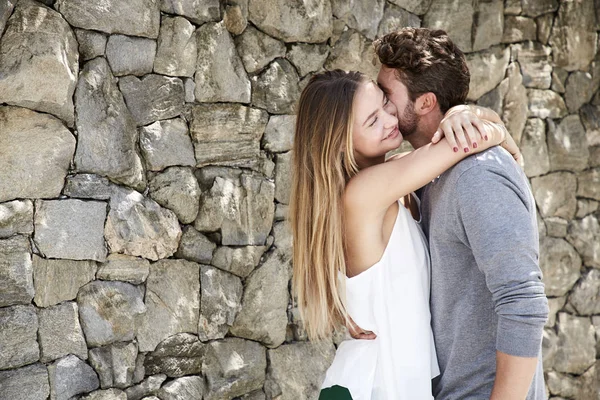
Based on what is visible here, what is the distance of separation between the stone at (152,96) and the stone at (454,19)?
5.72ft

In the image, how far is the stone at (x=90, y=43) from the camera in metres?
2.73

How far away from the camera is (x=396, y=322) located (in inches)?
75.5

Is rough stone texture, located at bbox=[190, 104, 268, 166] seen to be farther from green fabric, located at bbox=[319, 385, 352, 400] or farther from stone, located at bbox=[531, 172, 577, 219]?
stone, located at bbox=[531, 172, 577, 219]

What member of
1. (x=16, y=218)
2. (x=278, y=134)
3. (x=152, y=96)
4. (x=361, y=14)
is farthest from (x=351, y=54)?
(x=16, y=218)

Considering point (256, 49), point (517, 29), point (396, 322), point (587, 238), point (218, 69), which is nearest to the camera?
point (396, 322)

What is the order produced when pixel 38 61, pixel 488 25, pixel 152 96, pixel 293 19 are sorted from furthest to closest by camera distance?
pixel 488 25 < pixel 293 19 < pixel 152 96 < pixel 38 61

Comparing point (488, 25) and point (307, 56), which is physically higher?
point (488, 25)

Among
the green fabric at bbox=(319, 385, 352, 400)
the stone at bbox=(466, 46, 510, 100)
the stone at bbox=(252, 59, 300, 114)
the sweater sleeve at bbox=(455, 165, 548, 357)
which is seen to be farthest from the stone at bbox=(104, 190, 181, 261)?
the stone at bbox=(466, 46, 510, 100)

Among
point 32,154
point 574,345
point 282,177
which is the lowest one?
point 574,345

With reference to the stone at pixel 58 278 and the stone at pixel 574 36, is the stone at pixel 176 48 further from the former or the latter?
the stone at pixel 574 36

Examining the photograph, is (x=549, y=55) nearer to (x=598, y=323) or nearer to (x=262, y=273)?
(x=598, y=323)

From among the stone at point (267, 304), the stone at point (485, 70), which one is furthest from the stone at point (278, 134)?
the stone at point (485, 70)

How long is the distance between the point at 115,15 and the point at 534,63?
2851 millimetres

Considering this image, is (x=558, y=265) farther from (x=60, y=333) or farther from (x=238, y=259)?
(x=60, y=333)
